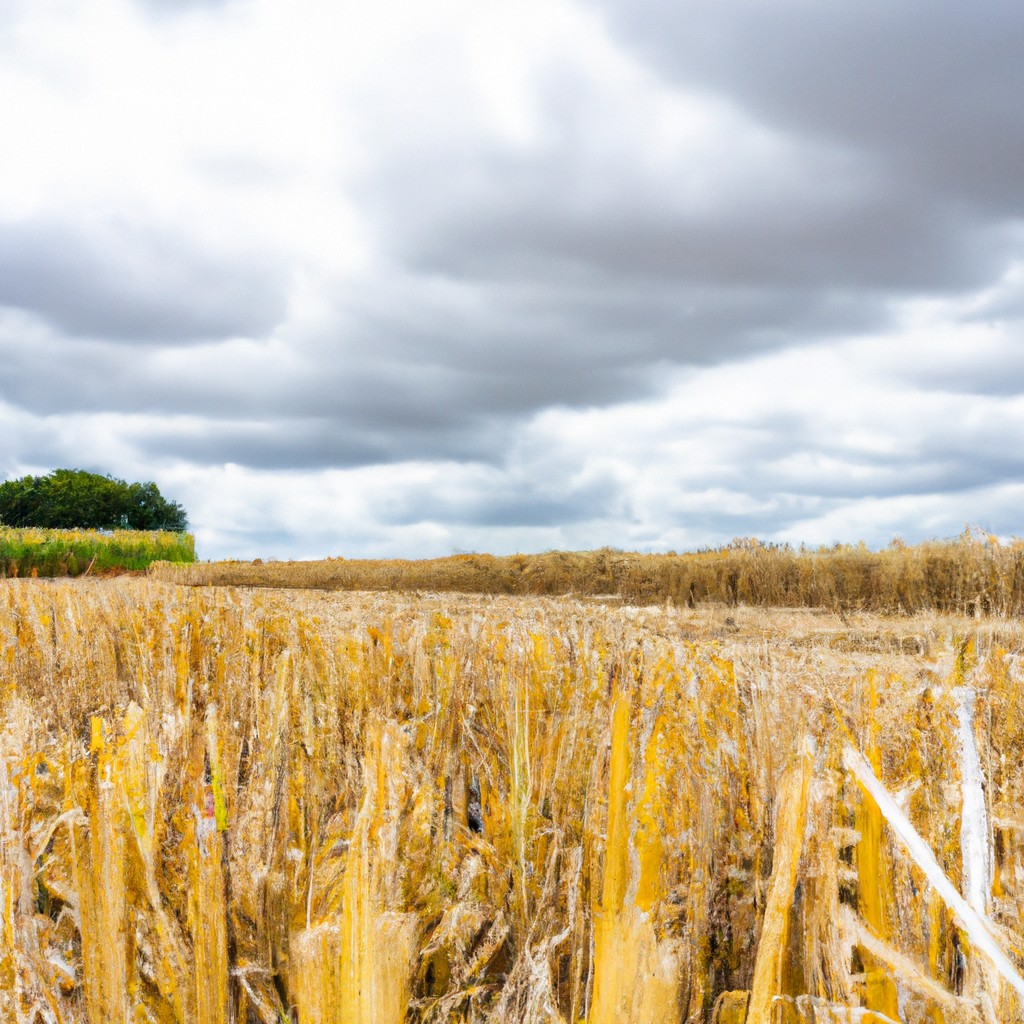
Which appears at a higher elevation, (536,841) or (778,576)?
(778,576)

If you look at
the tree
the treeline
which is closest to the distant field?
the treeline

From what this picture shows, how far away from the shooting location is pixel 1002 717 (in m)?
2.15

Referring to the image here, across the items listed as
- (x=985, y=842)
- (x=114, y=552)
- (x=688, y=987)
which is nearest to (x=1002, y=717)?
(x=985, y=842)

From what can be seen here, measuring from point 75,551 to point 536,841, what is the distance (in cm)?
2679

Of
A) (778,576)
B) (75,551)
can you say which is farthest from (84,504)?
(778,576)

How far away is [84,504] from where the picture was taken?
144 feet

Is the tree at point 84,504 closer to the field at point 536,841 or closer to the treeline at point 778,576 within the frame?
the treeline at point 778,576

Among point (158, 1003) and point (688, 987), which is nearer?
point (688, 987)

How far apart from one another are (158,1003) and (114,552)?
26859 mm

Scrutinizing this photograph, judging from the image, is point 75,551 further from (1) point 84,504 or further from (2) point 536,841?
(2) point 536,841

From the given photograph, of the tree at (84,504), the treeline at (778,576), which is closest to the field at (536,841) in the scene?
the treeline at (778,576)

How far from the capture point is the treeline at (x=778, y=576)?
37.6ft

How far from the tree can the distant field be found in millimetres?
16622

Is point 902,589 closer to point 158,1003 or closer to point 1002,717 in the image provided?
point 1002,717
